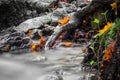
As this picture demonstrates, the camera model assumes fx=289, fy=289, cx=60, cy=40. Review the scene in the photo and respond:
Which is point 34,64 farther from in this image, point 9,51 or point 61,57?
point 9,51

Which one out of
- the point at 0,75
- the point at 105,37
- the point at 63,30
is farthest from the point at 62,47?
the point at 105,37

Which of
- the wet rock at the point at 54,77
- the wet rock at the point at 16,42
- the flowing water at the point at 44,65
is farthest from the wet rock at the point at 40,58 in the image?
the wet rock at the point at 16,42

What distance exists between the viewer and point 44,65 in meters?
5.23

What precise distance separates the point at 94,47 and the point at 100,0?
2567mm

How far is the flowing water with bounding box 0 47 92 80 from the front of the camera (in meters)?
4.46

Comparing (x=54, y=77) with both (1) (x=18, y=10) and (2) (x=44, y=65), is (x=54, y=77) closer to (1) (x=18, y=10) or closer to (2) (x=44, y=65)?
(2) (x=44, y=65)

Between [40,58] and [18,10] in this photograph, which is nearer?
[40,58]

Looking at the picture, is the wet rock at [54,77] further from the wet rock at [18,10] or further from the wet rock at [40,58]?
the wet rock at [18,10]

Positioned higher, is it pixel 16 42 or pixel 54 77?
pixel 16 42

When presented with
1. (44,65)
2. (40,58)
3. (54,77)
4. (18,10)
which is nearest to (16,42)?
(40,58)

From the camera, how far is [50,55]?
6.16m

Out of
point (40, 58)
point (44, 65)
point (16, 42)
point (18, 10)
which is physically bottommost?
point (44, 65)

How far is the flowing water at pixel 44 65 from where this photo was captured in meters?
4.46

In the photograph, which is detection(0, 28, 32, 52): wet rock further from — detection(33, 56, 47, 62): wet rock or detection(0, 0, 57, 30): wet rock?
detection(0, 0, 57, 30): wet rock
